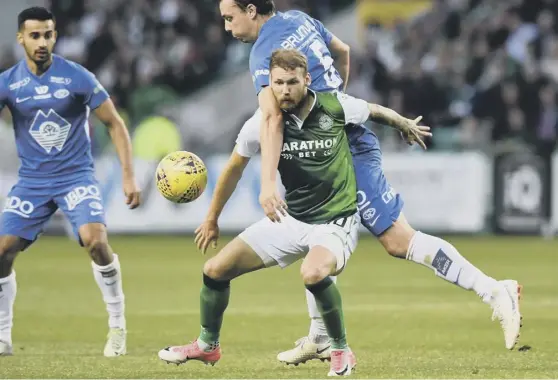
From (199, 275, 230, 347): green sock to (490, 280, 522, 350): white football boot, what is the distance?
5.47ft

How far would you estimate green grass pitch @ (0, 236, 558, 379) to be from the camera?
8703 mm

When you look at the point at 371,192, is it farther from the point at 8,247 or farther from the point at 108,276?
the point at 8,247

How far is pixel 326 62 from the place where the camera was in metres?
8.68

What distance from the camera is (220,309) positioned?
8.50m

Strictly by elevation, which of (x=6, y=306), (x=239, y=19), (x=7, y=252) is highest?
(x=239, y=19)

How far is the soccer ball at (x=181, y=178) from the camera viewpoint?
8.59 meters

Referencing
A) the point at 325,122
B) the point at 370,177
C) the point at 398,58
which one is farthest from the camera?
the point at 398,58

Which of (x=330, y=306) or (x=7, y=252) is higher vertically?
(x=330, y=306)

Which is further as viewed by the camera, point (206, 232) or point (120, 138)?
point (120, 138)

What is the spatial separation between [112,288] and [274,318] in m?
2.57

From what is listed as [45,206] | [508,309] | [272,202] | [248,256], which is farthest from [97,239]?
[508,309]

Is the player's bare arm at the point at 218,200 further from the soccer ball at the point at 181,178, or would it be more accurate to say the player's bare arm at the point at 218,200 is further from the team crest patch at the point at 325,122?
the team crest patch at the point at 325,122

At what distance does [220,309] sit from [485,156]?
12.9m

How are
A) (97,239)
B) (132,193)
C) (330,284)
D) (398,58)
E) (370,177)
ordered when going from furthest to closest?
(398,58)
(132,193)
(97,239)
(370,177)
(330,284)
